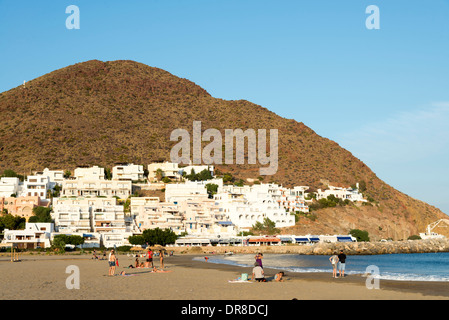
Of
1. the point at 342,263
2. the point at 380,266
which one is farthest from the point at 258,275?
the point at 380,266

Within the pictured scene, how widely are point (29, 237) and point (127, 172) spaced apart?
51.4 metres

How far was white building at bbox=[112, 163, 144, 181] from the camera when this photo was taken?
13275cm

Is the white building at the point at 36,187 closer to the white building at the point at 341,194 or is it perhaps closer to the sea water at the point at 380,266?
the sea water at the point at 380,266

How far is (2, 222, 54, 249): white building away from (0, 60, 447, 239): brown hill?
56.0m

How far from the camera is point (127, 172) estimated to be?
442 ft

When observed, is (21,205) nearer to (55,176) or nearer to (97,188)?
(97,188)

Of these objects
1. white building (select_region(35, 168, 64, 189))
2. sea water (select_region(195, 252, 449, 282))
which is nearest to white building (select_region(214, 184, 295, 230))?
white building (select_region(35, 168, 64, 189))

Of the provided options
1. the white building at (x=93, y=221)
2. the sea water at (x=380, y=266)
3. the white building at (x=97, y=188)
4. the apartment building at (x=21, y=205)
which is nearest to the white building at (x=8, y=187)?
the apartment building at (x=21, y=205)

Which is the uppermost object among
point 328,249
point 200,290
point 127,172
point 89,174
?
point 127,172

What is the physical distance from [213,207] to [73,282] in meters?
83.6

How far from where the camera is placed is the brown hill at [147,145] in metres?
144

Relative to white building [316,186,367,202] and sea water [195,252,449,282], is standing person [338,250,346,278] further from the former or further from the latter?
white building [316,186,367,202]
